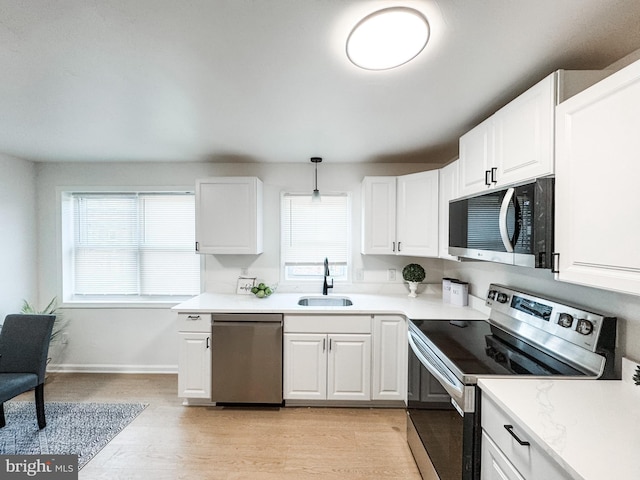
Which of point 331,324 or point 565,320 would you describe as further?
point 331,324

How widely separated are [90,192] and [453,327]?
12.9 feet

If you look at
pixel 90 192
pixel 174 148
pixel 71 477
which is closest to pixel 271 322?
pixel 71 477

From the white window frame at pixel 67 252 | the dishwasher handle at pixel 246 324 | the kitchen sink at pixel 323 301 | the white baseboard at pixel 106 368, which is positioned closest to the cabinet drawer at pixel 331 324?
the dishwasher handle at pixel 246 324

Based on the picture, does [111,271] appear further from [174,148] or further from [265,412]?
[265,412]

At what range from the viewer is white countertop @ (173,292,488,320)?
7.72ft

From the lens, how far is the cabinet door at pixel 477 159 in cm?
172

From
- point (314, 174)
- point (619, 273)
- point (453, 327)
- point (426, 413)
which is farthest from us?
point (314, 174)

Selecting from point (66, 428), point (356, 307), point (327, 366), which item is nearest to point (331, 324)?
point (356, 307)

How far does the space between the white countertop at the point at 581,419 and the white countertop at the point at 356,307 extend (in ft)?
3.37

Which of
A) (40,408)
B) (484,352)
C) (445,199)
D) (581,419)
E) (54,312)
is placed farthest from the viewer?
(54,312)

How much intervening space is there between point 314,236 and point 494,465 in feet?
7.98

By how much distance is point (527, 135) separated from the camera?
1.39 metres

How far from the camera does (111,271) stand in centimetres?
334

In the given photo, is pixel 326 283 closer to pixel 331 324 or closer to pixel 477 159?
pixel 331 324
